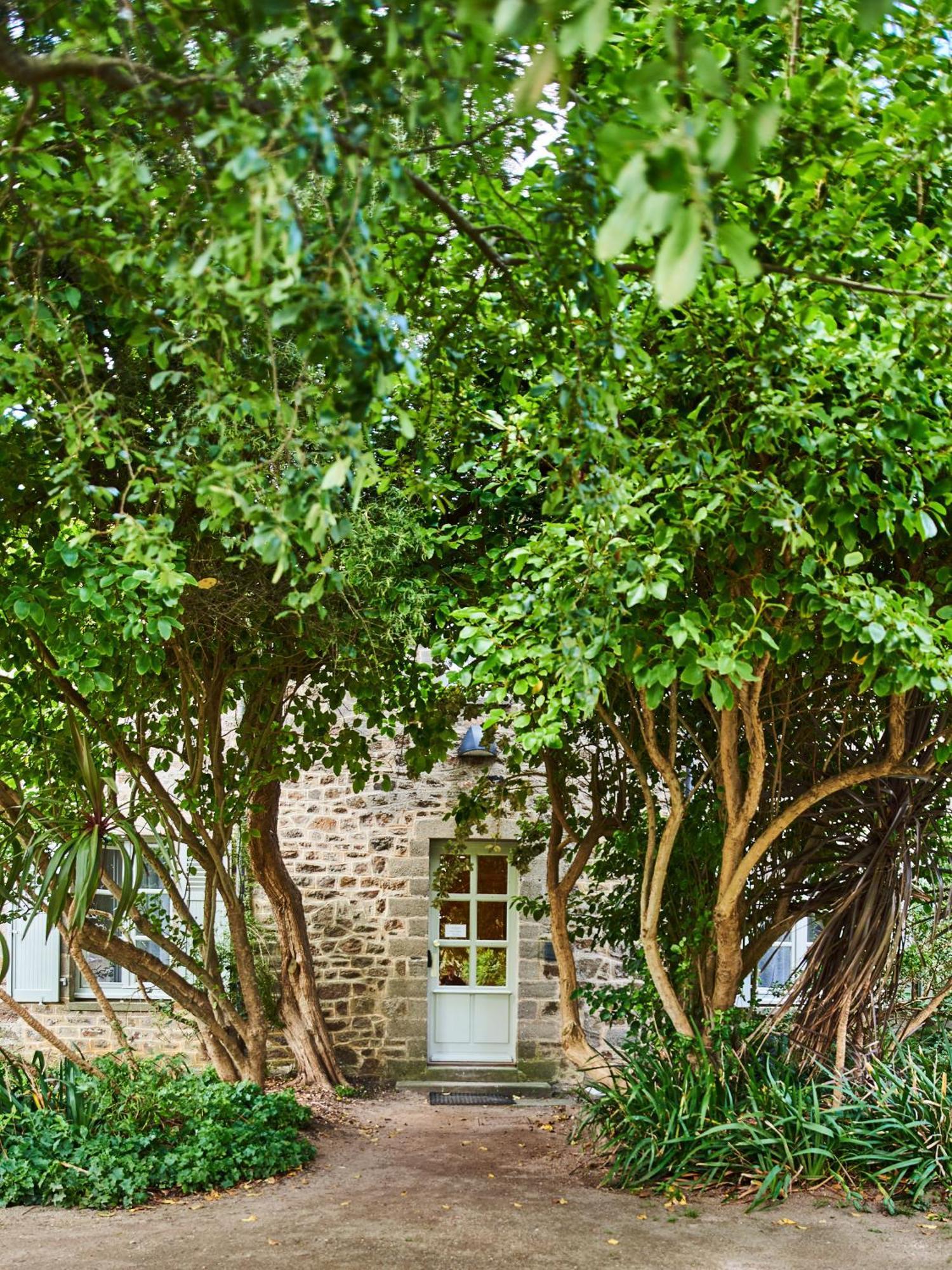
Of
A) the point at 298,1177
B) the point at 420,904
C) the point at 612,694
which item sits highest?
the point at 612,694

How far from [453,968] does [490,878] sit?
0.76 m

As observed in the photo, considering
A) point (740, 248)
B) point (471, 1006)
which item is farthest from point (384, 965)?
point (740, 248)

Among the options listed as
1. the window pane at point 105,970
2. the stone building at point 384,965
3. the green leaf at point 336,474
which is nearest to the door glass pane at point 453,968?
the stone building at point 384,965

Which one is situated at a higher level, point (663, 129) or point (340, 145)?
point (340, 145)

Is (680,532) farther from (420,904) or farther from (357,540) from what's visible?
(420,904)

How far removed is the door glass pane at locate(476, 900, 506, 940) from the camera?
947 cm

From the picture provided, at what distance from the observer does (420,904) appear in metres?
9.15

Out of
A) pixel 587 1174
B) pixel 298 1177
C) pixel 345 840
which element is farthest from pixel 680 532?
pixel 345 840

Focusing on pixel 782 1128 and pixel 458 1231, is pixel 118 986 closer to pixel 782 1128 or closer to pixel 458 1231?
pixel 458 1231

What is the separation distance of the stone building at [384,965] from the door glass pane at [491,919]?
0.50 ft

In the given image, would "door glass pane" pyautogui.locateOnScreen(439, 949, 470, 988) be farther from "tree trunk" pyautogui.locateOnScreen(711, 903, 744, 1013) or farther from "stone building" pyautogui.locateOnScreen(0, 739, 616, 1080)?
"tree trunk" pyautogui.locateOnScreen(711, 903, 744, 1013)

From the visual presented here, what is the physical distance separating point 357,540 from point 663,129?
3462 mm

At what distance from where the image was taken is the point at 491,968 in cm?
943

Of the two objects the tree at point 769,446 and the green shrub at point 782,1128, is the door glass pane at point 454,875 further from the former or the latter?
the tree at point 769,446
